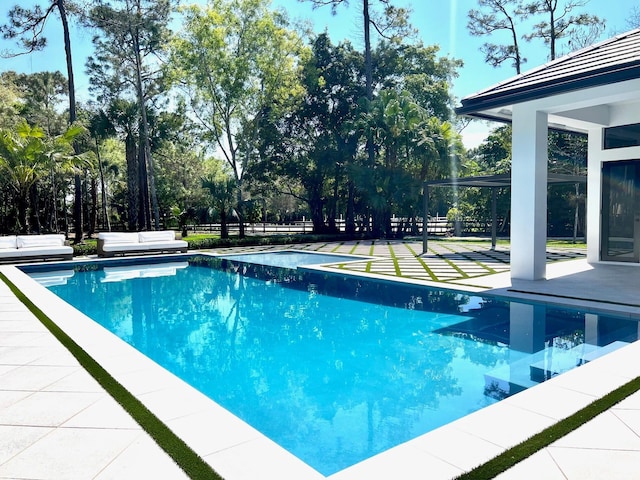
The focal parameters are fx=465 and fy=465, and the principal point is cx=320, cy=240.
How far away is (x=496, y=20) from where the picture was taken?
25219 mm

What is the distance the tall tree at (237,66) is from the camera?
69.6 ft

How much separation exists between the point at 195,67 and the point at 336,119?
778 centimetres

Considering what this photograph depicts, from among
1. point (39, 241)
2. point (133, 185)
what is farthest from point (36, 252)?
point (133, 185)

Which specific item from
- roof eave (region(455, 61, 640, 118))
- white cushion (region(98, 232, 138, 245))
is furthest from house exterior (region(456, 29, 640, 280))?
white cushion (region(98, 232, 138, 245))

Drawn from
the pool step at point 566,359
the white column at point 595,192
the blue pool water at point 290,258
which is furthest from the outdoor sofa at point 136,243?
the pool step at point 566,359

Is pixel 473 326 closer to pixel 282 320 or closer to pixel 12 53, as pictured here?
pixel 282 320

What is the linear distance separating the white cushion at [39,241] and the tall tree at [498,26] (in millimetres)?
22796

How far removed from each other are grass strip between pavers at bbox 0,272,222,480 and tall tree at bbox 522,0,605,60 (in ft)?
83.6

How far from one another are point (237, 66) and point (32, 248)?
12.1 metres

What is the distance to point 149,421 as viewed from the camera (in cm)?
329

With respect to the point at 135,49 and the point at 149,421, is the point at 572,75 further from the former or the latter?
the point at 135,49

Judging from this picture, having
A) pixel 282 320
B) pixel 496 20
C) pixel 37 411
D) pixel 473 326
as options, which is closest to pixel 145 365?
pixel 37 411

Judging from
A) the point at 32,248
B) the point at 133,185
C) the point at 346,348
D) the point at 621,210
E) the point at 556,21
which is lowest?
the point at 346,348

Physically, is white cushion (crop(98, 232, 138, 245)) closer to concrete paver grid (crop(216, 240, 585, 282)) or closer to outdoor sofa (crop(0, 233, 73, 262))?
outdoor sofa (crop(0, 233, 73, 262))
